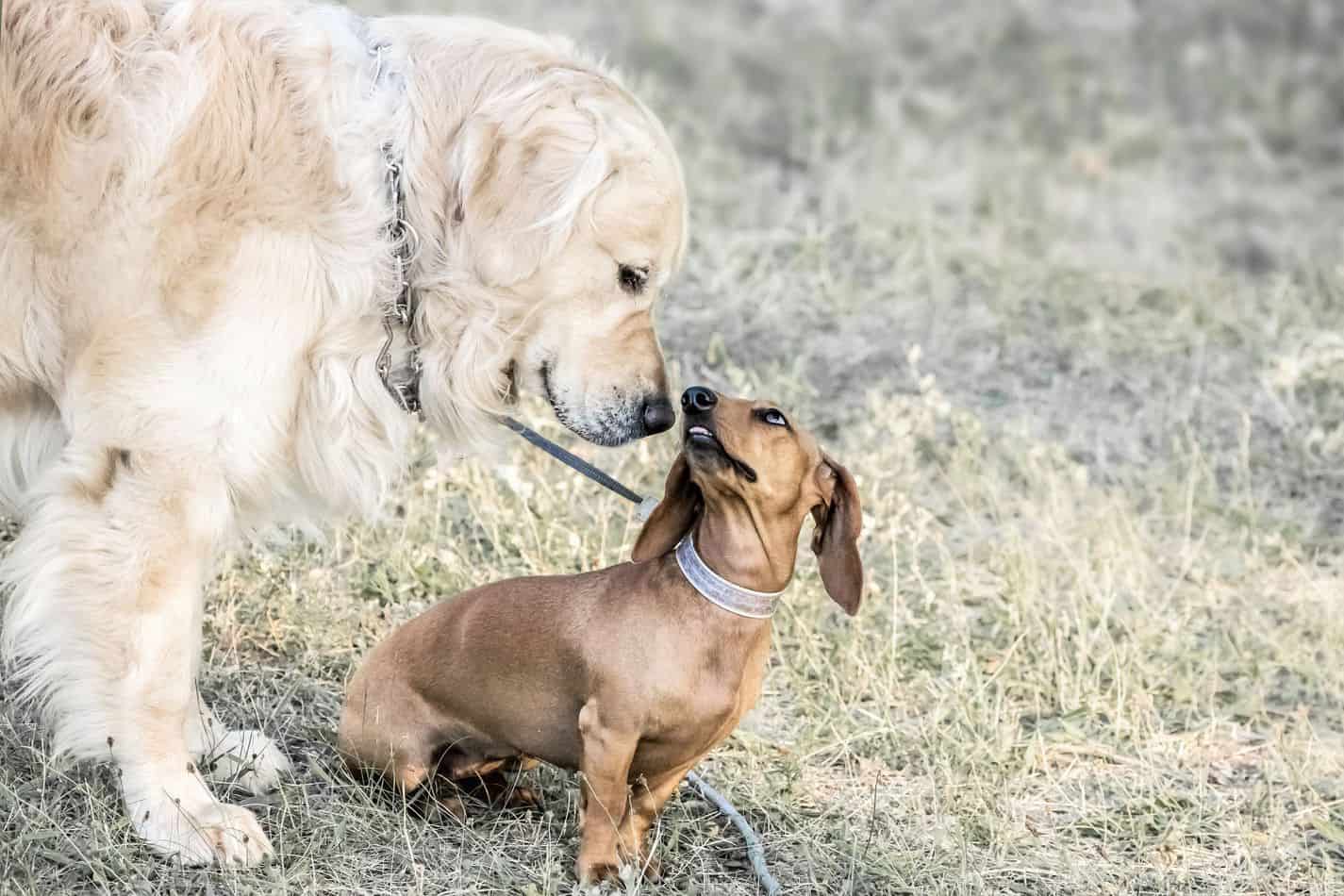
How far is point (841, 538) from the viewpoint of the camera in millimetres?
3109

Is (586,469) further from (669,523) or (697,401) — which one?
(697,401)

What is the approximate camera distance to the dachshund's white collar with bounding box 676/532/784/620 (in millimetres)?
3039

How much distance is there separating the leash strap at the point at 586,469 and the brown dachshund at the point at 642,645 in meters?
0.15

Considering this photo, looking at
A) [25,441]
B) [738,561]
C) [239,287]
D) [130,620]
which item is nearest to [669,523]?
[738,561]

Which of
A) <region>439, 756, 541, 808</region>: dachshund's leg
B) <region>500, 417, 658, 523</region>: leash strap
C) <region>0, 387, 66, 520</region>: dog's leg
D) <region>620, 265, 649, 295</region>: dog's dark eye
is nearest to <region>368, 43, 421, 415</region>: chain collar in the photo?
<region>500, 417, 658, 523</region>: leash strap

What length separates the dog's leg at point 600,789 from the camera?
2990mm

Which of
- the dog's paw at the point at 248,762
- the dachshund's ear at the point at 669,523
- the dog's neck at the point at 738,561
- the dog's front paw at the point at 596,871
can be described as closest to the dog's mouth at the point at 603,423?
the dachshund's ear at the point at 669,523

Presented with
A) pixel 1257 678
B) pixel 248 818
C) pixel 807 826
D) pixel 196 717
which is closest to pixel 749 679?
pixel 807 826

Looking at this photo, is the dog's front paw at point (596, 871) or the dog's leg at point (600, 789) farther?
the dog's front paw at point (596, 871)

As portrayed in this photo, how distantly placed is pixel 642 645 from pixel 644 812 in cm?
39

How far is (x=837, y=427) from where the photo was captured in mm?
5426

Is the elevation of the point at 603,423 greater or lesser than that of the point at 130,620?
greater

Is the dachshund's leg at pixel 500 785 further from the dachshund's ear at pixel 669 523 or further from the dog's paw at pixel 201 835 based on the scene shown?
the dachshund's ear at pixel 669 523

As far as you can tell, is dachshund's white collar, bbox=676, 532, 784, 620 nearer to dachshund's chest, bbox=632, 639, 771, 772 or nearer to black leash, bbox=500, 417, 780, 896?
dachshund's chest, bbox=632, 639, 771, 772
